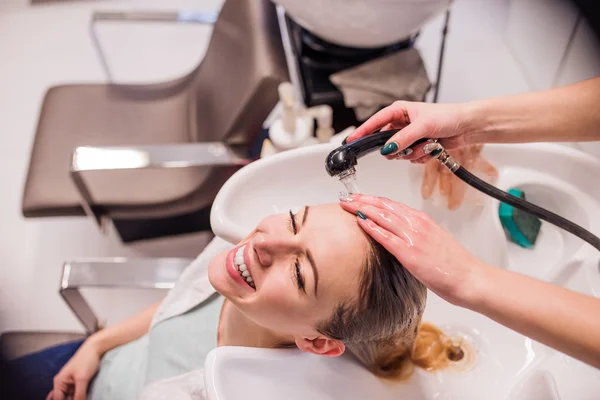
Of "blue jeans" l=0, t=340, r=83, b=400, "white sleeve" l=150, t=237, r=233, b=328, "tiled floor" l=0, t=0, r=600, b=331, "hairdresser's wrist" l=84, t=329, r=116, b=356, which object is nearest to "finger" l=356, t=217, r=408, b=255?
"white sleeve" l=150, t=237, r=233, b=328

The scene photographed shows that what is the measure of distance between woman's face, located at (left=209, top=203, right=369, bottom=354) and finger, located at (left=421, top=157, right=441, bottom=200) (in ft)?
1.02

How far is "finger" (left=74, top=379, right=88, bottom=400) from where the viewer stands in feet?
3.95

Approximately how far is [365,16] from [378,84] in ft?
1.30

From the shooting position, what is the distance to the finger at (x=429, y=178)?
103 centimetres

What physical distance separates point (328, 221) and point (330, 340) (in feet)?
0.74

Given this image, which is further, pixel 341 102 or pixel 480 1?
pixel 480 1

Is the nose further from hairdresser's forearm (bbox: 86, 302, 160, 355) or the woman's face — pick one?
hairdresser's forearm (bbox: 86, 302, 160, 355)

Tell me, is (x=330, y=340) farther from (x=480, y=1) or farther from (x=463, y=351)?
(x=480, y=1)

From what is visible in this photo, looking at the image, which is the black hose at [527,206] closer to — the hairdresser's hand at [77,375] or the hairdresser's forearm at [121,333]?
the hairdresser's forearm at [121,333]

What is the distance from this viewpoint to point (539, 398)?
816 millimetres

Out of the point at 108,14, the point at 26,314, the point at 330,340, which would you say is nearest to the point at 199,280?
the point at 330,340

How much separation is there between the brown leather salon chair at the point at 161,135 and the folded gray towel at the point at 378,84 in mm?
342

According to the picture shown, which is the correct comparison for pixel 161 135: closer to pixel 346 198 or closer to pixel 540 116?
pixel 346 198

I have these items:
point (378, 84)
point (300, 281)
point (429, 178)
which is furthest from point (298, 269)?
point (378, 84)
